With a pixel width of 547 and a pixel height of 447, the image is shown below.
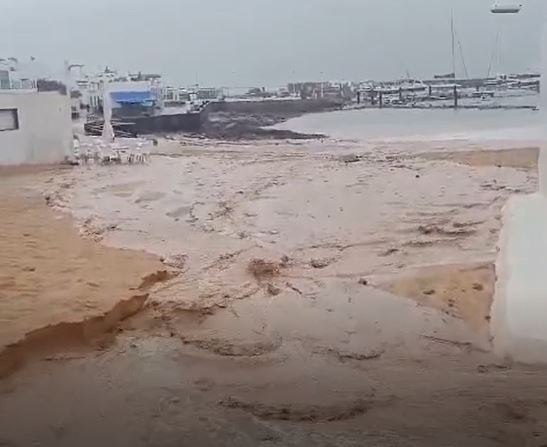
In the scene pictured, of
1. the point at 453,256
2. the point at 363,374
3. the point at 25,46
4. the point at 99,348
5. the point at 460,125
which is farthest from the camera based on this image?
the point at 453,256

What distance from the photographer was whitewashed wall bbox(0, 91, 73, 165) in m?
3.71

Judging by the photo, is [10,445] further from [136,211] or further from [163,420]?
[136,211]

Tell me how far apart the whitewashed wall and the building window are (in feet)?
0.07

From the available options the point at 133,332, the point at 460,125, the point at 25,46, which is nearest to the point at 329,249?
the point at 460,125

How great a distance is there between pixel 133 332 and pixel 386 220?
146 centimetres

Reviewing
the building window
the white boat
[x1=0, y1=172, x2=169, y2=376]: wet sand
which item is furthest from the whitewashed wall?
the white boat

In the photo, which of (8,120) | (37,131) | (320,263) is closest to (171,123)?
(320,263)

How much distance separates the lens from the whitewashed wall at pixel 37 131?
371 cm

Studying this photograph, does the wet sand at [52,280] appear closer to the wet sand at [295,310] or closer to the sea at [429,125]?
the wet sand at [295,310]

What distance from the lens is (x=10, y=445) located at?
1846 mm

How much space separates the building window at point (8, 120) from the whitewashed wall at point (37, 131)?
0.07 feet

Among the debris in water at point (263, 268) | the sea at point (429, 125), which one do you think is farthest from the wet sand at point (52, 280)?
the sea at point (429, 125)

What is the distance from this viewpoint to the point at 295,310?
2869mm

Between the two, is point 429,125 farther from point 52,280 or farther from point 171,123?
point 52,280
